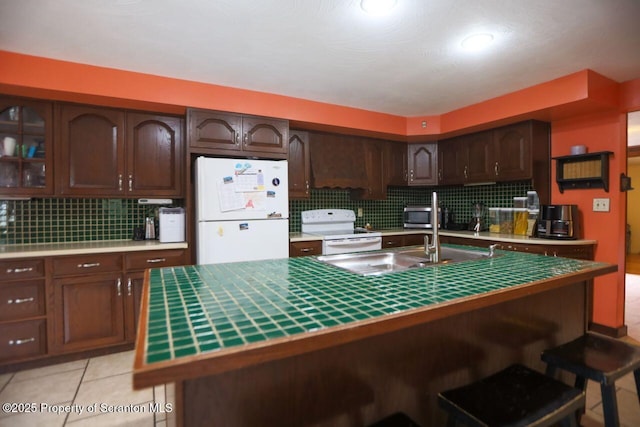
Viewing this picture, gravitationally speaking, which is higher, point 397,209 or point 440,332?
point 397,209

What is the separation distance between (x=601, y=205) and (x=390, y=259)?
2431mm

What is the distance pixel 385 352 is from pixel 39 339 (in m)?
2.67

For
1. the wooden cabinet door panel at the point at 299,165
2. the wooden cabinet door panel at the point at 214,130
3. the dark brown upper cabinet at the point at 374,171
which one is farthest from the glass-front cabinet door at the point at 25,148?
the dark brown upper cabinet at the point at 374,171

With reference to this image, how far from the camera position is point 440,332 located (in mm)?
1191

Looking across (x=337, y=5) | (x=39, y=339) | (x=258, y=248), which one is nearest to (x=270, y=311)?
(x=337, y=5)

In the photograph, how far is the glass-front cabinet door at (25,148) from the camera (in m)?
2.45

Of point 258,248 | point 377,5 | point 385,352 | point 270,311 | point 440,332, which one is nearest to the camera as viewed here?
point 270,311

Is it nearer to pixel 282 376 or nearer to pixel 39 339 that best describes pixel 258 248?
pixel 39 339

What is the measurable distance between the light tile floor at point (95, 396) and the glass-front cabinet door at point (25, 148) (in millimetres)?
1382

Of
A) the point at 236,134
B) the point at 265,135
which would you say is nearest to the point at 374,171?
the point at 265,135

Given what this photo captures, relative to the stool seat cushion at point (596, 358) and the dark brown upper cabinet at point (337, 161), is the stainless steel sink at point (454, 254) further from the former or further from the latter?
the dark brown upper cabinet at point (337, 161)

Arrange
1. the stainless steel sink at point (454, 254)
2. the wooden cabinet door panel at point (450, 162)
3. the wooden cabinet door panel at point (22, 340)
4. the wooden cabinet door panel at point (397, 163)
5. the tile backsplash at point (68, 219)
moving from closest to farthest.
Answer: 1. the stainless steel sink at point (454, 254)
2. the wooden cabinet door panel at point (22, 340)
3. the tile backsplash at point (68, 219)
4. the wooden cabinet door panel at point (450, 162)
5. the wooden cabinet door panel at point (397, 163)

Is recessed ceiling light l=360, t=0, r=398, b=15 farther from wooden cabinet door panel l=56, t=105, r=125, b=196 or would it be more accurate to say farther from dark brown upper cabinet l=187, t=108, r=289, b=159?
wooden cabinet door panel l=56, t=105, r=125, b=196

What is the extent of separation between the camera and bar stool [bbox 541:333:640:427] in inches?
48.0
